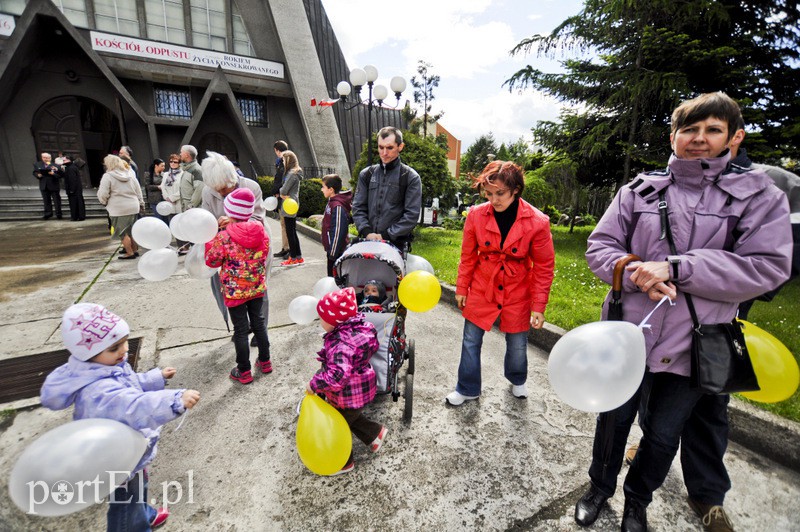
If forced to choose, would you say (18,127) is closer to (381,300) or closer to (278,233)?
(278,233)

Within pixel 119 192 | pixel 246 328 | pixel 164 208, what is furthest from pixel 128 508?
pixel 119 192

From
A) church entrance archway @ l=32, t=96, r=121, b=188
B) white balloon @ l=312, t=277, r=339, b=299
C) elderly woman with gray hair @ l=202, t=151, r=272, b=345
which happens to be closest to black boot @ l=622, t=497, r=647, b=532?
white balloon @ l=312, t=277, r=339, b=299

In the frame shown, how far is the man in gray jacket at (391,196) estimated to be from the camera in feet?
12.1

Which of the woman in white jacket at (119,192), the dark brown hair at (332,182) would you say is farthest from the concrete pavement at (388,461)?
the woman in white jacket at (119,192)

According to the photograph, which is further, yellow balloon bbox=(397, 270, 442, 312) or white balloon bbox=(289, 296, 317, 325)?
white balloon bbox=(289, 296, 317, 325)

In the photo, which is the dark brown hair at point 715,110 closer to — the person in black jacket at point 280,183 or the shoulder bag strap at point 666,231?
the shoulder bag strap at point 666,231

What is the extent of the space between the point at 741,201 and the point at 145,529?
3.24 metres

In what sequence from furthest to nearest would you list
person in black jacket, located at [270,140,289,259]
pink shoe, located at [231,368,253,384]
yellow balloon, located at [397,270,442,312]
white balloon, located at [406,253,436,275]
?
person in black jacket, located at [270,140,289,259] → white balloon, located at [406,253,436,275] → pink shoe, located at [231,368,253,384] → yellow balloon, located at [397,270,442,312]

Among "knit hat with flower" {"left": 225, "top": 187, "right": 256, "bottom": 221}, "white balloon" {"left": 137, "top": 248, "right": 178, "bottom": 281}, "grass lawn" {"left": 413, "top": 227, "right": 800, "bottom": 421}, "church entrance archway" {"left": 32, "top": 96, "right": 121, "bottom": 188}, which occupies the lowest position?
"grass lawn" {"left": 413, "top": 227, "right": 800, "bottom": 421}

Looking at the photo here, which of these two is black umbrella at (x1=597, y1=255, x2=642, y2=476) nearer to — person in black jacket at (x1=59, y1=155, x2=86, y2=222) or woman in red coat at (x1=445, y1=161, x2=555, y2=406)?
woman in red coat at (x1=445, y1=161, x2=555, y2=406)

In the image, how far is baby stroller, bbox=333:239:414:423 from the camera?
8.53 ft

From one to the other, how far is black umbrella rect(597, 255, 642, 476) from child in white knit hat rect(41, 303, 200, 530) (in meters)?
2.04

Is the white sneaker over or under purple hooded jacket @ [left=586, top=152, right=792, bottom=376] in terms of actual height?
under

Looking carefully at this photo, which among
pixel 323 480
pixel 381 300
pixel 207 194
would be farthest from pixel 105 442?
pixel 207 194
